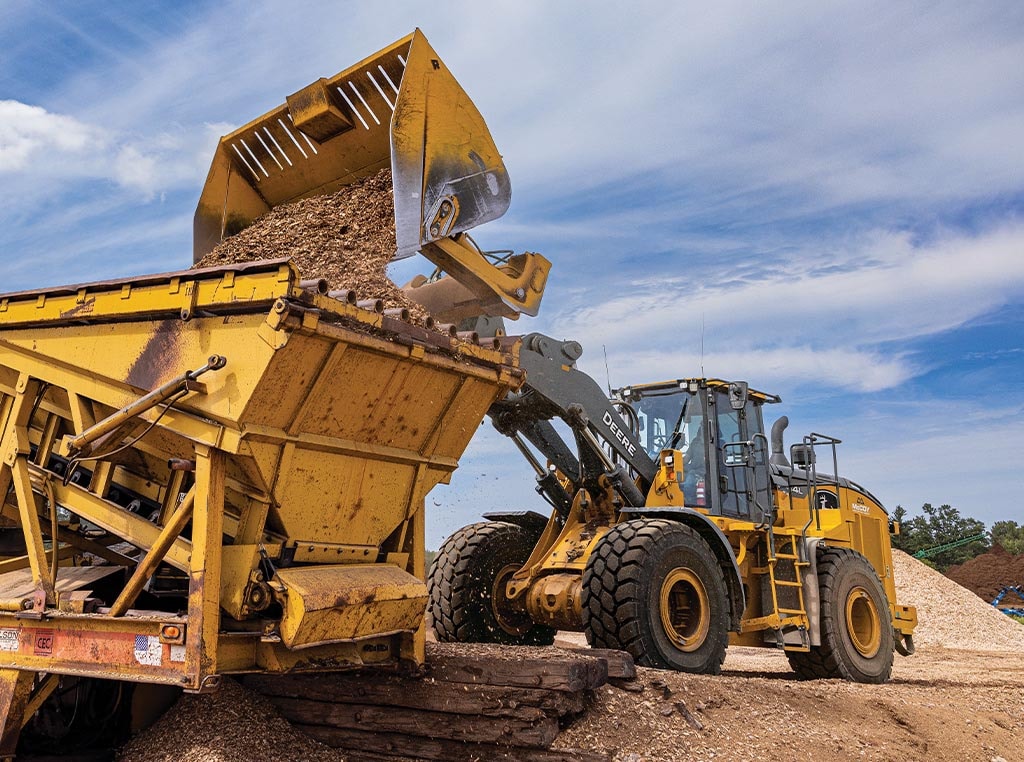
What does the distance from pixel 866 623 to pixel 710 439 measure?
272cm

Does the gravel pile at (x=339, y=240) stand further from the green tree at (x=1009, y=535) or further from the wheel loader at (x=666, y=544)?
the green tree at (x=1009, y=535)

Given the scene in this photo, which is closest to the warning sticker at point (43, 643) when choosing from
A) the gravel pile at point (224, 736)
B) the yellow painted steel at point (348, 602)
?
the gravel pile at point (224, 736)

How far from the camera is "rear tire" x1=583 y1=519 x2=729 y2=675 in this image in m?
6.55

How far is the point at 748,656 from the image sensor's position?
13.7 m

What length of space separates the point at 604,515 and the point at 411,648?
9.91ft

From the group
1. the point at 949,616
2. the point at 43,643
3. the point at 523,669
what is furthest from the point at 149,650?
the point at 949,616

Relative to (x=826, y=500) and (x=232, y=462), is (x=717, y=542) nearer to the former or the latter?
(x=826, y=500)

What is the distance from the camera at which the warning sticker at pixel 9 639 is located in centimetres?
488

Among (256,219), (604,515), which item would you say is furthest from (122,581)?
(604,515)

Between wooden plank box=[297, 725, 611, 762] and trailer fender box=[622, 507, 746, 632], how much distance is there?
278 cm

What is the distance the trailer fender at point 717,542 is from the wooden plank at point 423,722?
8.99 feet

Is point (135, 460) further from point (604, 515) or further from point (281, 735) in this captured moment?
point (604, 515)

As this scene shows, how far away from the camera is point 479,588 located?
25.5ft

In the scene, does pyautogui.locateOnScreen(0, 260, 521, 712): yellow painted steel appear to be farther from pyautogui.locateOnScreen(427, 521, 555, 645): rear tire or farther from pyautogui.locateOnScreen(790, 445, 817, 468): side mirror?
pyautogui.locateOnScreen(790, 445, 817, 468): side mirror
